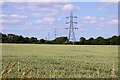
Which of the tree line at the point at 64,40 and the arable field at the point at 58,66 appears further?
the tree line at the point at 64,40

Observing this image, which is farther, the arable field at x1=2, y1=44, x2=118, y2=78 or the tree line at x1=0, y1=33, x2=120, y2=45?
the tree line at x1=0, y1=33, x2=120, y2=45

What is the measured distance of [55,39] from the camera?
11175 cm

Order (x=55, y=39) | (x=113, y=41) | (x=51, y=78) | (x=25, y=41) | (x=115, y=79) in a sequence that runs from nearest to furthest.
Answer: (x=51, y=78) → (x=115, y=79) → (x=113, y=41) → (x=25, y=41) → (x=55, y=39)

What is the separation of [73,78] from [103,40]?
9607cm

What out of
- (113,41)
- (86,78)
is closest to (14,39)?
(113,41)

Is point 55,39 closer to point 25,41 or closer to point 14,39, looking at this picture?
point 25,41

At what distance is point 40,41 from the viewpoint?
11006 cm

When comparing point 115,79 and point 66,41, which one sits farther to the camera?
point 66,41

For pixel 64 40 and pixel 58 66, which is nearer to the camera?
pixel 58 66

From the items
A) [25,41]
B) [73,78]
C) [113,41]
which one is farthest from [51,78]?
[25,41]

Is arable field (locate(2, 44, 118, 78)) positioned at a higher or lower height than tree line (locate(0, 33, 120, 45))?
lower

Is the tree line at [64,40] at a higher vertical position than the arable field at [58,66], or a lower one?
higher

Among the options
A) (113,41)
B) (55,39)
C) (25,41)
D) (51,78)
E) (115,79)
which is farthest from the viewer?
(55,39)

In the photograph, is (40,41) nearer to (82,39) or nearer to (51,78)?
(82,39)
